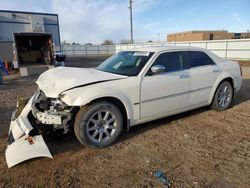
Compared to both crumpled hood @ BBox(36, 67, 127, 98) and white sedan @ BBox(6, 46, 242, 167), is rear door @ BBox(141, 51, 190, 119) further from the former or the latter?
crumpled hood @ BBox(36, 67, 127, 98)

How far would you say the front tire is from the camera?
10.2ft

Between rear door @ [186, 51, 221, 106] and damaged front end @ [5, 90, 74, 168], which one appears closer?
damaged front end @ [5, 90, 74, 168]

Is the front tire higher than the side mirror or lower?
lower

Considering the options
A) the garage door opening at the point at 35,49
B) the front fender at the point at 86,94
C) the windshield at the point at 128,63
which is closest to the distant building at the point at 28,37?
the garage door opening at the point at 35,49

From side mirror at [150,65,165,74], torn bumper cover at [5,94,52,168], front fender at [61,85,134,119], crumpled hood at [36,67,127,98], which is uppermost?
side mirror at [150,65,165,74]

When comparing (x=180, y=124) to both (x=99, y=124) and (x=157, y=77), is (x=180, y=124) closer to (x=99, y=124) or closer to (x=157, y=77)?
(x=157, y=77)

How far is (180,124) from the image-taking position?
4.26 metres

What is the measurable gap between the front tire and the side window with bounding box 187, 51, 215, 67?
2115 millimetres

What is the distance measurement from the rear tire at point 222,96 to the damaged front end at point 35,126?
3487 millimetres

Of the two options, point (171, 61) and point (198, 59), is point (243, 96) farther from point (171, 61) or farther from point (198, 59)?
point (171, 61)

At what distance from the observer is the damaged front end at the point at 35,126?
278 cm

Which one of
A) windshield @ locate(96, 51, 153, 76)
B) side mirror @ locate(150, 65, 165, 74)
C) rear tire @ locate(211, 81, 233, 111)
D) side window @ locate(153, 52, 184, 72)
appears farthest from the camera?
rear tire @ locate(211, 81, 233, 111)

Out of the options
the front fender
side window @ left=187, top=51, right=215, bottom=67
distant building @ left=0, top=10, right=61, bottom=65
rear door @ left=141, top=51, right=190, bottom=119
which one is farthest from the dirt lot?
distant building @ left=0, top=10, right=61, bottom=65

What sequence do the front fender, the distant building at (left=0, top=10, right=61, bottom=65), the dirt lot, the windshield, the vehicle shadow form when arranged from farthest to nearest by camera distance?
the distant building at (left=0, top=10, right=61, bottom=65) < the vehicle shadow < the windshield < the front fender < the dirt lot
